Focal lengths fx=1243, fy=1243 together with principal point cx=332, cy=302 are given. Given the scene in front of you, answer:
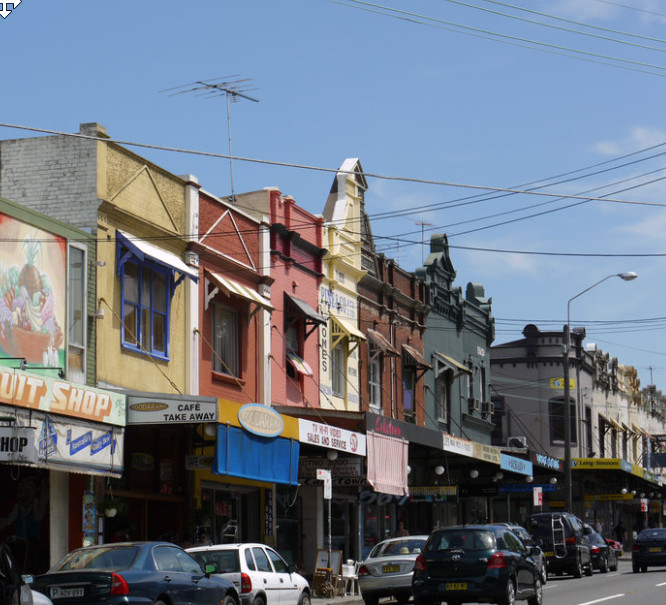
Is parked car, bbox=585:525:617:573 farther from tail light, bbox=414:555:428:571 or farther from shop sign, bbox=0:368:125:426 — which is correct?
shop sign, bbox=0:368:125:426

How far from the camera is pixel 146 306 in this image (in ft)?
81.3

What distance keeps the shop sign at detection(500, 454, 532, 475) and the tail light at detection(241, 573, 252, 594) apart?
22.2 m

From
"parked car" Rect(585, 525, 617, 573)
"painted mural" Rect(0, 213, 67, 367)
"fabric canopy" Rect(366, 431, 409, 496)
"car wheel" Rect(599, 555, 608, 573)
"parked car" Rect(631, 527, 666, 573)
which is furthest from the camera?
"car wheel" Rect(599, 555, 608, 573)

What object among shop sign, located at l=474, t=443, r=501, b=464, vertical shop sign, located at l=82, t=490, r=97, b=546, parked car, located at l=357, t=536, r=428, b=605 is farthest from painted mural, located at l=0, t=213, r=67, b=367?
shop sign, located at l=474, t=443, r=501, b=464

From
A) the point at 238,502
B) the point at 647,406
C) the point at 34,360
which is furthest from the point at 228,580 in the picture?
the point at 647,406

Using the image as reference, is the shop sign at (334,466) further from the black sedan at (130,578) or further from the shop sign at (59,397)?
the black sedan at (130,578)

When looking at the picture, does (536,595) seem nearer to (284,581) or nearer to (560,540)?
(284,581)

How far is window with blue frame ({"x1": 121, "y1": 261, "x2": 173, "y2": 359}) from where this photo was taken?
79.1 feet

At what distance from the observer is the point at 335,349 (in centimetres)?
3431

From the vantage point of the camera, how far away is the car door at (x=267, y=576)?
1911 centimetres

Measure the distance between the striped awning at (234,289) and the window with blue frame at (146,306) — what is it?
5.32 feet

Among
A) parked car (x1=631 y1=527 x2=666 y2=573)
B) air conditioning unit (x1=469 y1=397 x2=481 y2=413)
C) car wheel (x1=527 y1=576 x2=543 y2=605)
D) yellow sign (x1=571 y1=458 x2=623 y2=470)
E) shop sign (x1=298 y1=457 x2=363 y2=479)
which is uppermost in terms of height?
air conditioning unit (x1=469 y1=397 x2=481 y2=413)

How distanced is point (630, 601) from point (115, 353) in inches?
419

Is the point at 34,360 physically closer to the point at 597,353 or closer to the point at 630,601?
the point at 630,601
